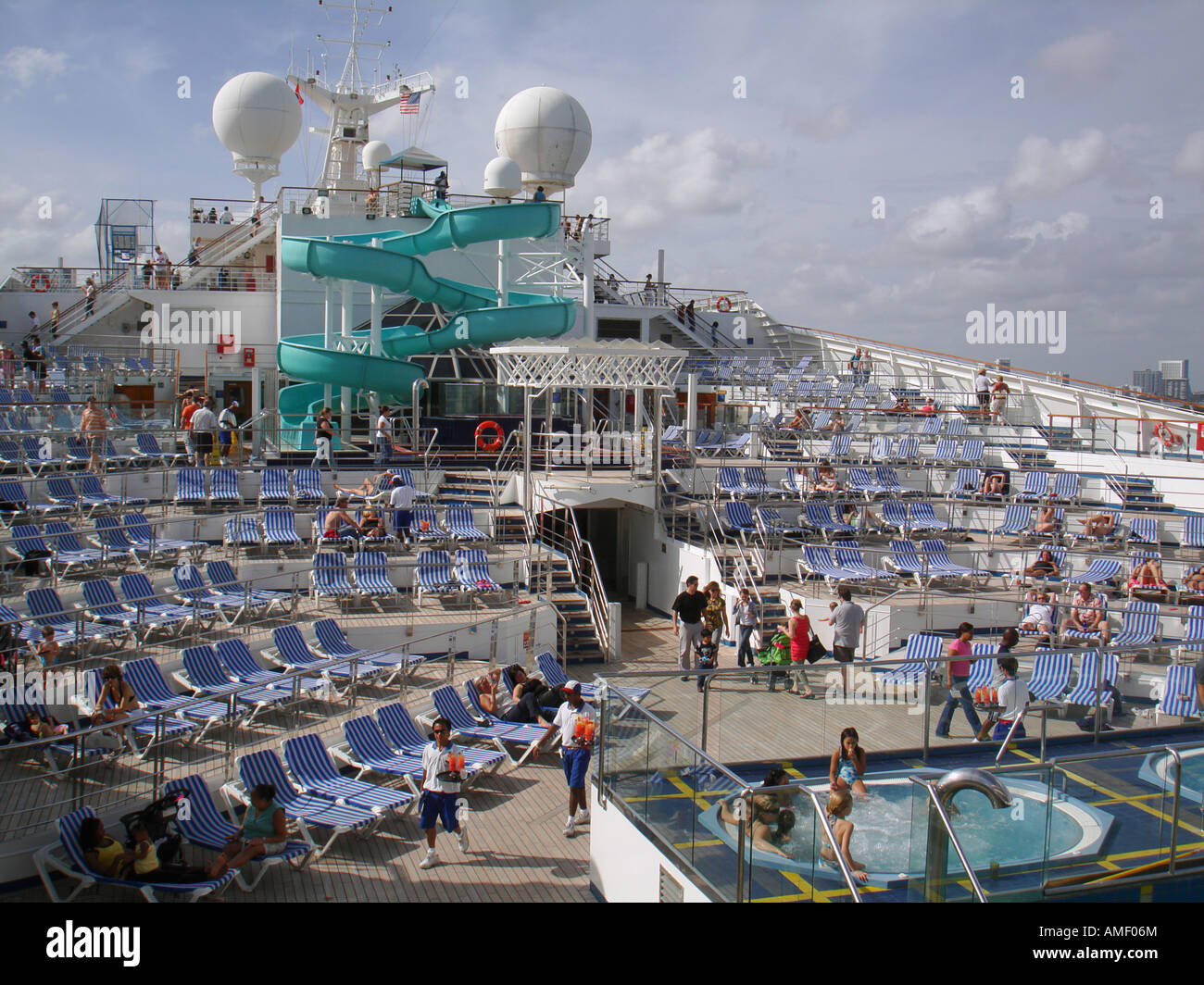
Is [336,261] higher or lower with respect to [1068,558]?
higher

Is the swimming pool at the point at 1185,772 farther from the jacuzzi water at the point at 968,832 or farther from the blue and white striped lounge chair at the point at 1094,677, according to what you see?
Result: the blue and white striped lounge chair at the point at 1094,677

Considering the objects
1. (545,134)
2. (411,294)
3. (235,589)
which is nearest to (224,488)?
(235,589)

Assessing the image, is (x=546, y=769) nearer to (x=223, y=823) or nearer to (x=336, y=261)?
(x=223, y=823)

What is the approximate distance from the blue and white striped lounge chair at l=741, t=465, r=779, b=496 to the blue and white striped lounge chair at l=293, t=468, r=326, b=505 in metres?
7.51

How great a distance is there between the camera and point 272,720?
1027 cm

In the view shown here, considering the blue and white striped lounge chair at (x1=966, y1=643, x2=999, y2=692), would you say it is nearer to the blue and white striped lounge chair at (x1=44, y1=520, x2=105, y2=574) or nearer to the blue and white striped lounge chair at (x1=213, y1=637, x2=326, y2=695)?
the blue and white striped lounge chair at (x1=213, y1=637, x2=326, y2=695)

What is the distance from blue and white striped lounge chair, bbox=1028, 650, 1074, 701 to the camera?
852cm

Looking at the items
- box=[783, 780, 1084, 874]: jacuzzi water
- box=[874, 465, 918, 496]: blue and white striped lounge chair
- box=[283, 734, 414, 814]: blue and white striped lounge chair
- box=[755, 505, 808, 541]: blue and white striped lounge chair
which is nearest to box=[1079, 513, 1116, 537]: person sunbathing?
box=[874, 465, 918, 496]: blue and white striped lounge chair

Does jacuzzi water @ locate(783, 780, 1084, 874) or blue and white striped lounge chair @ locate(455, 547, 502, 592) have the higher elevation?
blue and white striped lounge chair @ locate(455, 547, 502, 592)

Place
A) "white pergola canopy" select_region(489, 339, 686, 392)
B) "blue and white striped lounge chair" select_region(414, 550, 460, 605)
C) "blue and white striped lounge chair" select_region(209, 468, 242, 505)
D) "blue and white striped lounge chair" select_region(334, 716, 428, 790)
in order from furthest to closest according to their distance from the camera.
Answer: "white pergola canopy" select_region(489, 339, 686, 392), "blue and white striped lounge chair" select_region(209, 468, 242, 505), "blue and white striped lounge chair" select_region(414, 550, 460, 605), "blue and white striped lounge chair" select_region(334, 716, 428, 790)

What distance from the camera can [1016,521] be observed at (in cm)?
1722
